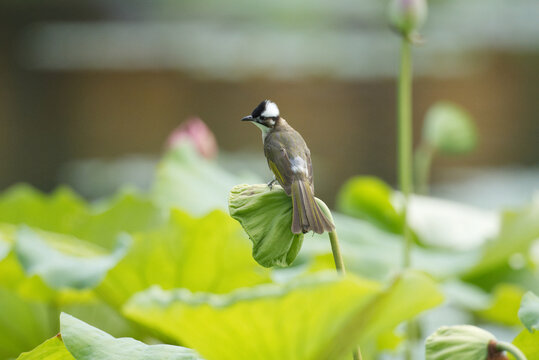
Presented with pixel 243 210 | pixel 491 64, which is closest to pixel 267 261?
pixel 243 210

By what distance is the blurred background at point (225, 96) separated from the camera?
370 cm

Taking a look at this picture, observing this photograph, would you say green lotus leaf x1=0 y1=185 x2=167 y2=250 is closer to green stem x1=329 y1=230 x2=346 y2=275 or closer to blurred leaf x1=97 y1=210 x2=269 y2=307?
blurred leaf x1=97 y1=210 x2=269 y2=307

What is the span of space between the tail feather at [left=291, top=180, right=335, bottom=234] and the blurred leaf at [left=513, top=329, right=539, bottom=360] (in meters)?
0.11

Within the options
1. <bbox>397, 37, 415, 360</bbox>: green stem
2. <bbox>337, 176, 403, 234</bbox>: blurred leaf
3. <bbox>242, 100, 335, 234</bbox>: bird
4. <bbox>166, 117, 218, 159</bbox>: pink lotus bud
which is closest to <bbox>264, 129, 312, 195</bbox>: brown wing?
<bbox>242, 100, 335, 234</bbox>: bird

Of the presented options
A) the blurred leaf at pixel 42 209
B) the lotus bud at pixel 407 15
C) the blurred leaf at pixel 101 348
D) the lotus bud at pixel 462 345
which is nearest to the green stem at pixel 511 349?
the lotus bud at pixel 462 345

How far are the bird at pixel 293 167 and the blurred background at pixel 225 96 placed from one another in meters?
3.14

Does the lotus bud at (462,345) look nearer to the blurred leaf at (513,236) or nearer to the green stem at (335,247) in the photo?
the green stem at (335,247)

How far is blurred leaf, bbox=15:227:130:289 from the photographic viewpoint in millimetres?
464

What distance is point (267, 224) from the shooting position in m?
0.30

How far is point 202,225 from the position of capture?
1.69ft

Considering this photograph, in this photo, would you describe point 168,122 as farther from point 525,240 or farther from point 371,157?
point 525,240

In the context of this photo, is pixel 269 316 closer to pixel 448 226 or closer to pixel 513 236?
pixel 513 236

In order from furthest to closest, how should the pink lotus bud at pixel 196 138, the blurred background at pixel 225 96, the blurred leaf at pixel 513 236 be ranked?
the blurred background at pixel 225 96
the pink lotus bud at pixel 196 138
the blurred leaf at pixel 513 236

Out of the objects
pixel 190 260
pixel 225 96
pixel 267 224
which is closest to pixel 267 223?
pixel 267 224
